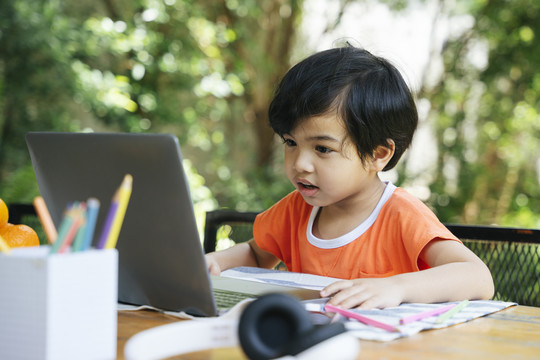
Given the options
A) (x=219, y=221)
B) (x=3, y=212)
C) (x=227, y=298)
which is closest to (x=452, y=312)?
(x=227, y=298)

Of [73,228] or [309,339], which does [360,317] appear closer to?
[309,339]

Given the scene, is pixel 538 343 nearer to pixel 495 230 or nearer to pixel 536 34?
pixel 495 230

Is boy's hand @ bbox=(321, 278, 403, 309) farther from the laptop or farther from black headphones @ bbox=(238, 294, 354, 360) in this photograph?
black headphones @ bbox=(238, 294, 354, 360)

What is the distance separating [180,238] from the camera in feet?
2.47

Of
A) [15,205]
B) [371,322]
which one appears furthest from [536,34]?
[371,322]

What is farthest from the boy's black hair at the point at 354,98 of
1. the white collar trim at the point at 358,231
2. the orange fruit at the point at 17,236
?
the orange fruit at the point at 17,236

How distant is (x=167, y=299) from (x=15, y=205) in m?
1.06

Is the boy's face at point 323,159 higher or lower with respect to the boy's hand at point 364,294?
higher

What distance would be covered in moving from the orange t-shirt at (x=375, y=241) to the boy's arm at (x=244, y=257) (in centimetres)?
7

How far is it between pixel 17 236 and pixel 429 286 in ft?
2.14

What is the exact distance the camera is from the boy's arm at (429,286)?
89 centimetres

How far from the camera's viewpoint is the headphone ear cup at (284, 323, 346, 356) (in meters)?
0.52

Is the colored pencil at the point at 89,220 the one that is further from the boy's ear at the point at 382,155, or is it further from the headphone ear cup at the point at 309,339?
the boy's ear at the point at 382,155

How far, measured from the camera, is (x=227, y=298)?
921 mm
